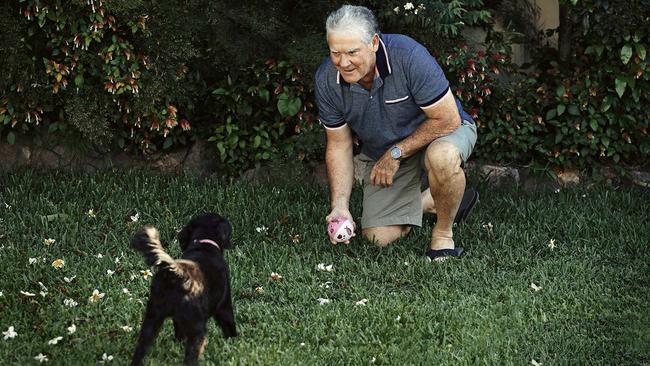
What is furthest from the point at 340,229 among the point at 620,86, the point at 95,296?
the point at 620,86

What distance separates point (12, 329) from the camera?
3.71 metres

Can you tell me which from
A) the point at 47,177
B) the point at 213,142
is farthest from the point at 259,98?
the point at 47,177

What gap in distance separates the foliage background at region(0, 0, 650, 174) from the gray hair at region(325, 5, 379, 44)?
1210 mm

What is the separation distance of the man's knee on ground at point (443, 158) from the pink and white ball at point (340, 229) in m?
0.46

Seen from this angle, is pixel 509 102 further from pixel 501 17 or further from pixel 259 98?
pixel 259 98

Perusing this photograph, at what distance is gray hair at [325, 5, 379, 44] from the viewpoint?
14.2 feet

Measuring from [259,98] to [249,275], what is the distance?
196cm

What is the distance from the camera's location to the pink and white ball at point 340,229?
4.65m

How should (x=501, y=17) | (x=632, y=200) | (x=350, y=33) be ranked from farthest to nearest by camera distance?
(x=501, y=17), (x=632, y=200), (x=350, y=33)

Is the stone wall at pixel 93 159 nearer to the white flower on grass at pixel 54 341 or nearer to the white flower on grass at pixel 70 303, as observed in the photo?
the white flower on grass at pixel 70 303

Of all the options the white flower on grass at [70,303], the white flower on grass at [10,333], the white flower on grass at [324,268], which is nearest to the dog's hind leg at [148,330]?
the white flower on grass at [10,333]

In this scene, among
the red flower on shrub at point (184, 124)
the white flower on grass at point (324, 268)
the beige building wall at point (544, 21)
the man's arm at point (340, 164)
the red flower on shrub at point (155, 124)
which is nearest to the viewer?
the white flower on grass at point (324, 268)

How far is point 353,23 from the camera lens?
4.33m

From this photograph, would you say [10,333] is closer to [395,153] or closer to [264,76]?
[395,153]
